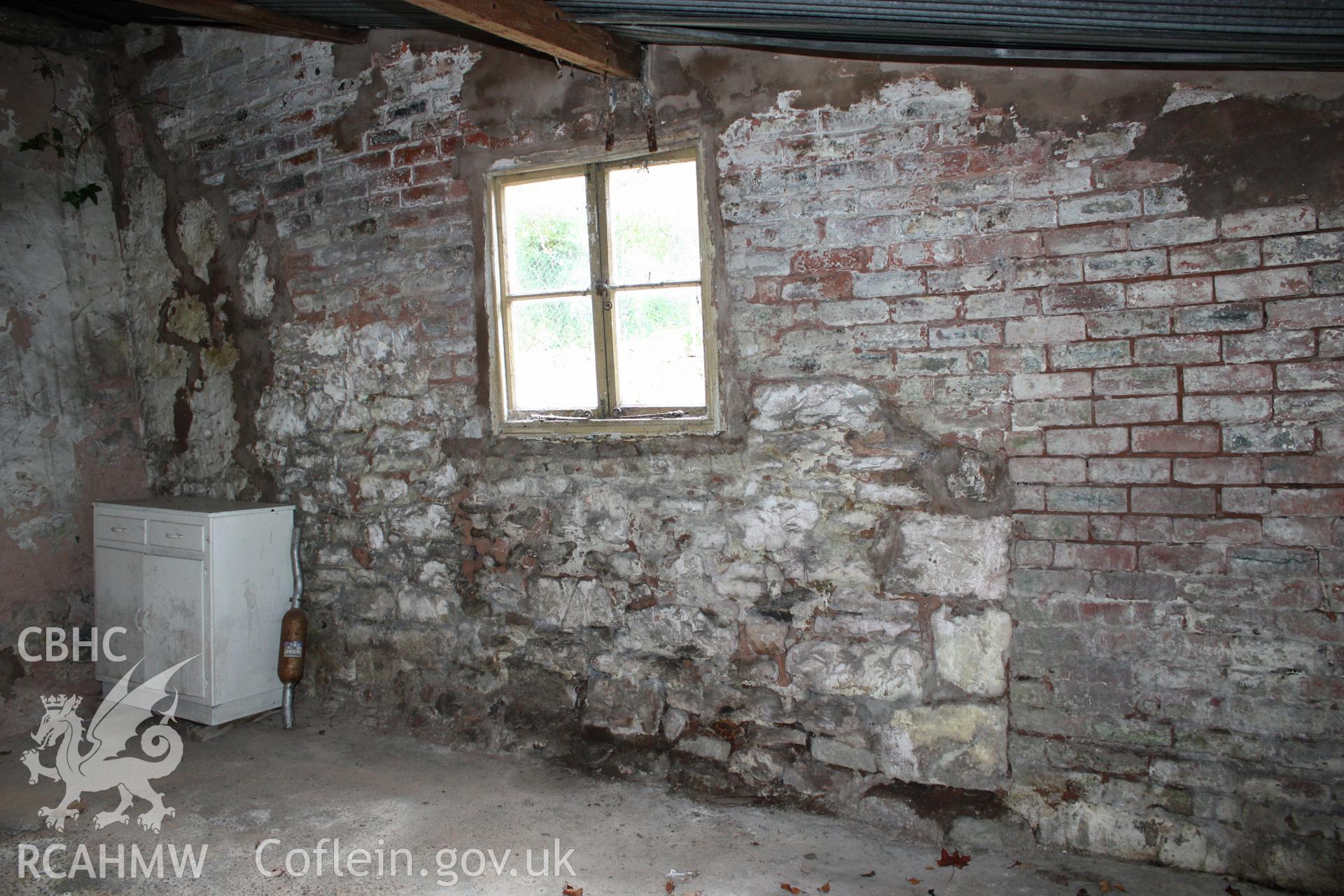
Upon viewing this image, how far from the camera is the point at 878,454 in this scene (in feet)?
9.11

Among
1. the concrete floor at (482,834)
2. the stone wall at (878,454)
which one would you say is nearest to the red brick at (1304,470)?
the stone wall at (878,454)

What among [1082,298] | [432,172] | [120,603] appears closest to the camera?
[1082,298]

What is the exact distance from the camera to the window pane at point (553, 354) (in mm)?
3303

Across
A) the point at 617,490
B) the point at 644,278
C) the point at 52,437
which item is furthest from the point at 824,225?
the point at 52,437

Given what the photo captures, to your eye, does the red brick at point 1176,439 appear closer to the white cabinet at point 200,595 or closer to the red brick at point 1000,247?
the red brick at point 1000,247

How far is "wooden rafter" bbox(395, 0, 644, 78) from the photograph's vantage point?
239 cm

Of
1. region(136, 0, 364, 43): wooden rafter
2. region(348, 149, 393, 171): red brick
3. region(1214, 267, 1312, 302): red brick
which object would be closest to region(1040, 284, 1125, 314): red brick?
region(1214, 267, 1312, 302): red brick

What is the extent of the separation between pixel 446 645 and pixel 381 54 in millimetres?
2303

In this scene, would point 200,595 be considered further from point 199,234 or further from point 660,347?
point 660,347

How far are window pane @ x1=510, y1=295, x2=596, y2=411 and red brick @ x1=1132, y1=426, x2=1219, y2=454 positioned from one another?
1.75 metres

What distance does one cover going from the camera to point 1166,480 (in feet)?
7.99

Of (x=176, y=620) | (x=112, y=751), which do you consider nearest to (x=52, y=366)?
(x=176, y=620)

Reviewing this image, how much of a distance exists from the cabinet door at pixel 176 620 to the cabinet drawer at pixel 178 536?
57 mm

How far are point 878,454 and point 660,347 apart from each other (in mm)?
847
